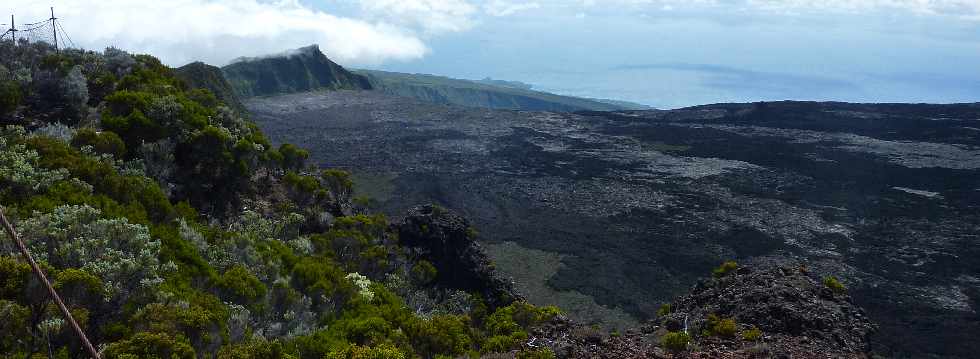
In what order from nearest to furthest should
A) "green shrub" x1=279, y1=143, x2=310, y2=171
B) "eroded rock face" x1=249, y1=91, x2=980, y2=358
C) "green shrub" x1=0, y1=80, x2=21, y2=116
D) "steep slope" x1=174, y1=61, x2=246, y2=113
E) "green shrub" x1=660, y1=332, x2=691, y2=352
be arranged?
"green shrub" x1=660, y1=332, x2=691, y2=352, "green shrub" x1=0, y1=80, x2=21, y2=116, "green shrub" x1=279, y1=143, x2=310, y2=171, "eroded rock face" x1=249, y1=91, x2=980, y2=358, "steep slope" x1=174, y1=61, x2=246, y2=113

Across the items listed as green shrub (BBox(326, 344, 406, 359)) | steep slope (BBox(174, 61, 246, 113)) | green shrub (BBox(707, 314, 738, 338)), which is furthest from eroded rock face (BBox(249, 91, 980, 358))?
green shrub (BBox(326, 344, 406, 359))

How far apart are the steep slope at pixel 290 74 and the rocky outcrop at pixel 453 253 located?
65248 millimetres

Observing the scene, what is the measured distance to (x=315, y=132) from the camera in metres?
41.1

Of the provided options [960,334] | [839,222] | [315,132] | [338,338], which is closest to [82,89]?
[338,338]

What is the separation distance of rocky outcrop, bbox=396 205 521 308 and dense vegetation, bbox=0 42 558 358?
17.7 inches

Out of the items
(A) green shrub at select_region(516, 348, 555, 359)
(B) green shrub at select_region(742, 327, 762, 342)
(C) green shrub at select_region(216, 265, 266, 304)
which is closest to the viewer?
(A) green shrub at select_region(516, 348, 555, 359)

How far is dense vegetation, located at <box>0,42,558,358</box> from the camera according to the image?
6402 millimetres

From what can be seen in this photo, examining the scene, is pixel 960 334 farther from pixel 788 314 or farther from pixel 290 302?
pixel 290 302

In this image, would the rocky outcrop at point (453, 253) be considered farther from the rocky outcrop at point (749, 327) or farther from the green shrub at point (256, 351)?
the green shrub at point (256, 351)

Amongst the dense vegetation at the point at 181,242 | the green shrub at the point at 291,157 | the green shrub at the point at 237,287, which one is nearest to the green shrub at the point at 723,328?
the dense vegetation at the point at 181,242

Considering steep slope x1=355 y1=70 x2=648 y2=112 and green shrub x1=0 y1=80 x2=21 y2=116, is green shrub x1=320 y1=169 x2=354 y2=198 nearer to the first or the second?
green shrub x1=0 y1=80 x2=21 y2=116

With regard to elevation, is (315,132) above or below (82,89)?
below

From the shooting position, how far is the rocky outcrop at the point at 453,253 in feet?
48.1

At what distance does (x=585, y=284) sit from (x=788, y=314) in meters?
8.41
